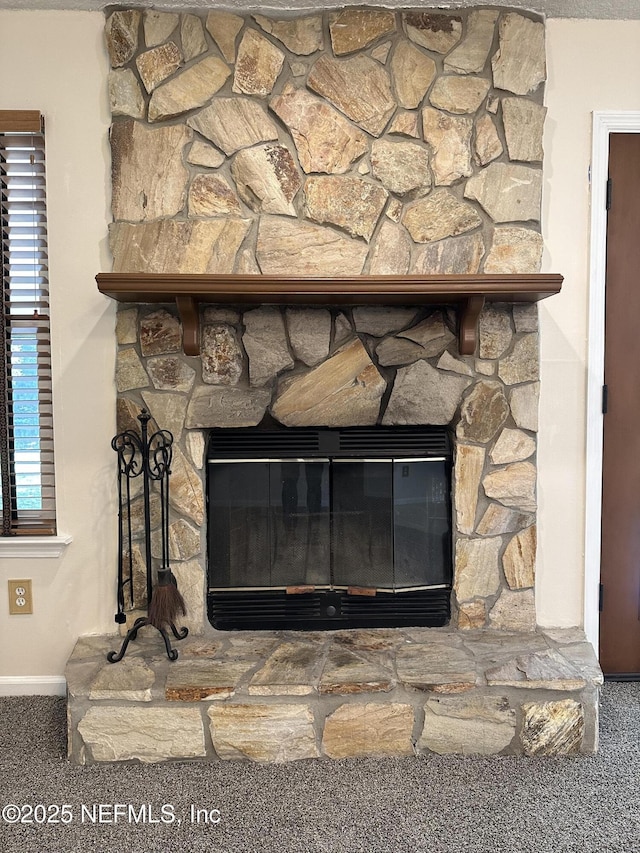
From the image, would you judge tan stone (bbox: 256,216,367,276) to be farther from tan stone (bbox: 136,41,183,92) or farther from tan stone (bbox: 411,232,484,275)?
tan stone (bbox: 136,41,183,92)

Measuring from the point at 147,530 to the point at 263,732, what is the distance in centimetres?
75

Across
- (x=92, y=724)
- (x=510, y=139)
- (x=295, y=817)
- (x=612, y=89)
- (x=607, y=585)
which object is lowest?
(x=295, y=817)

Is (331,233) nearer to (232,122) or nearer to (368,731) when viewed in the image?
(232,122)

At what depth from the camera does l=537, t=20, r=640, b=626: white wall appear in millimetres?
2090

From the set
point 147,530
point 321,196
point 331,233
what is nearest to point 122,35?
point 321,196

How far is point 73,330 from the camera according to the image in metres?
2.09

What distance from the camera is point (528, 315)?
2084 mm

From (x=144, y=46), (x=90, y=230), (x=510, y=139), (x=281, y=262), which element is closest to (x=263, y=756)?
(x=281, y=262)

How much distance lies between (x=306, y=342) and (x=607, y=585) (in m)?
1.46

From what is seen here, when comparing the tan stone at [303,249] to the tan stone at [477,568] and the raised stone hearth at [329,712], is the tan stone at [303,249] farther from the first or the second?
the raised stone hearth at [329,712]

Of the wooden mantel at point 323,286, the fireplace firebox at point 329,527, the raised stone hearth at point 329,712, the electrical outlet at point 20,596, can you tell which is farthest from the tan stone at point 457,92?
the electrical outlet at point 20,596

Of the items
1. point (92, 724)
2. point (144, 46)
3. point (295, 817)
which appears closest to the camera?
point (295, 817)

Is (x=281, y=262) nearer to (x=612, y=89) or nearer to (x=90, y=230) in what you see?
(x=90, y=230)

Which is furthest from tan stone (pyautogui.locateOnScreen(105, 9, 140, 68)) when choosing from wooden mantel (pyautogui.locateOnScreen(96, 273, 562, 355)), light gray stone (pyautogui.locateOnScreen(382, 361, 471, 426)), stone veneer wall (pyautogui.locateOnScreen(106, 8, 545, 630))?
light gray stone (pyautogui.locateOnScreen(382, 361, 471, 426))
